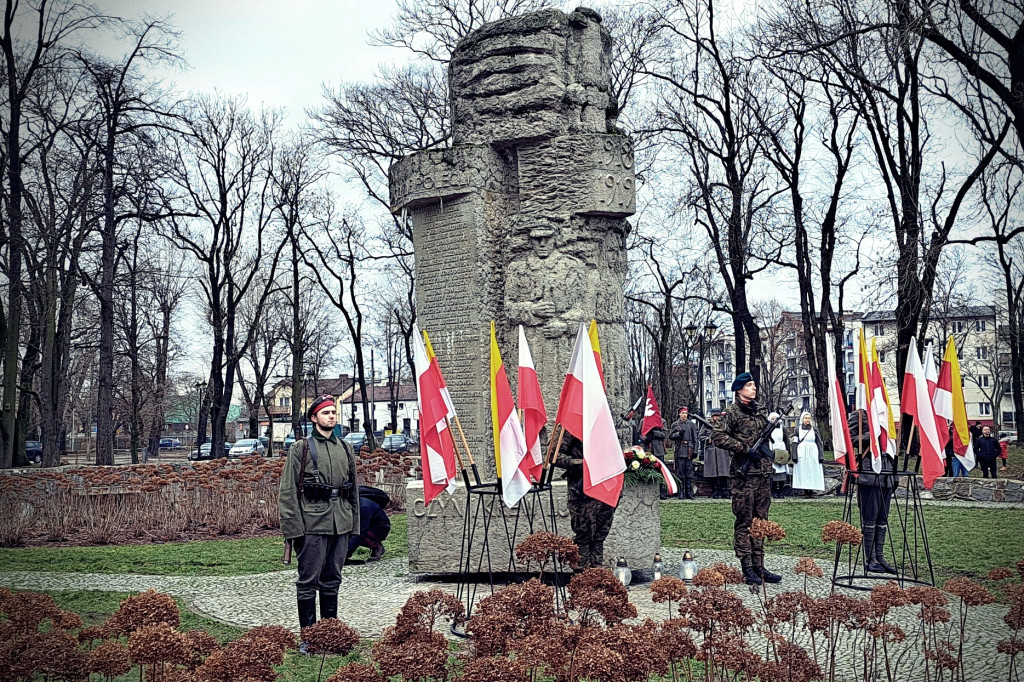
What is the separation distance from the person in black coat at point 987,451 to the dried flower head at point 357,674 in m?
20.9

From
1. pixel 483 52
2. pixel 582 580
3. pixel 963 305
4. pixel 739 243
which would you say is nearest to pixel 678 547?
pixel 483 52

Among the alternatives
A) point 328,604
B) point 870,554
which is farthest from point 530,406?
point 870,554

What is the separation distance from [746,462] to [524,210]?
11.5ft

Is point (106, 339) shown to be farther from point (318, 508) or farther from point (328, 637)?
point (328, 637)

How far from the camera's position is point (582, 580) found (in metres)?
4.50

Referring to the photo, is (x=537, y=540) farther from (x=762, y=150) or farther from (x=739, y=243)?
(x=762, y=150)

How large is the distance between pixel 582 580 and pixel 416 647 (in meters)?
1.07

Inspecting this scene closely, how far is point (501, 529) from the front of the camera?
30.3 feet

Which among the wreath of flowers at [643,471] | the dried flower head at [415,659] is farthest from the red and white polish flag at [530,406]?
the dried flower head at [415,659]

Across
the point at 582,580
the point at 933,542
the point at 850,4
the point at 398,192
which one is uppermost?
the point at 850,4

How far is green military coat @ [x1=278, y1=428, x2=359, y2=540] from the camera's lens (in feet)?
21.2

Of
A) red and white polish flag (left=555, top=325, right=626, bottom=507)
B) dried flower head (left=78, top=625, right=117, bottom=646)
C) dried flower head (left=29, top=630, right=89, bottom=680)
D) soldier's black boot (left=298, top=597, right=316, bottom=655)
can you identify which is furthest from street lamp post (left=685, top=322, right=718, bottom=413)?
dried flower head (left=29, top=630, right=89, bottom=680)

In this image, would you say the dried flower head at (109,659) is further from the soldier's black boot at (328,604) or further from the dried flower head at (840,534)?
the dried flower head at (840,534)

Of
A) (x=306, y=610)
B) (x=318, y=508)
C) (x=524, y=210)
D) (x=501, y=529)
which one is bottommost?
(x=306, y=610)
